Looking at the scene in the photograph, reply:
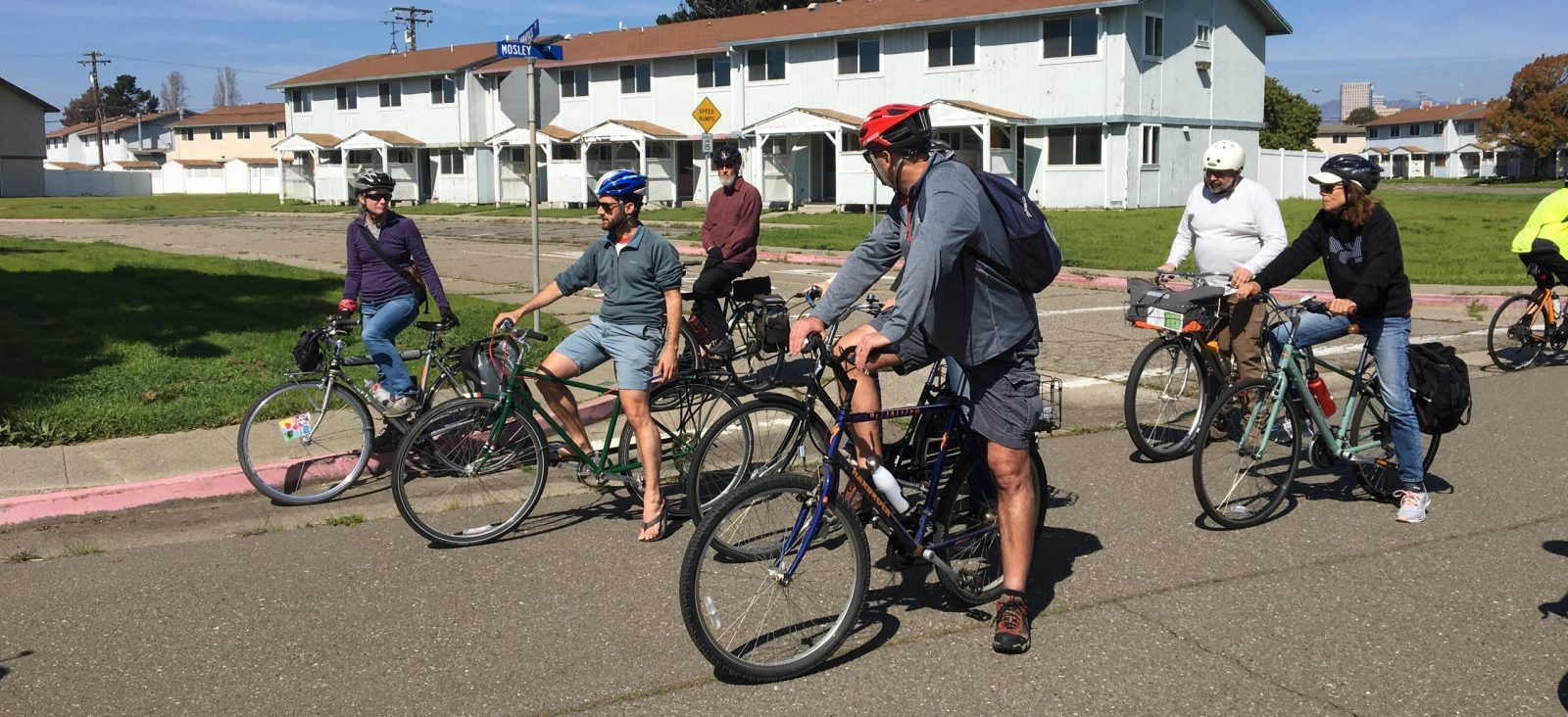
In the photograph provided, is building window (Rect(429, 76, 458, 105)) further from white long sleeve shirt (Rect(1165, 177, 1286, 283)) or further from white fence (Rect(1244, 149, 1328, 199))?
white long sleeve shirt (Rect(1165, 177, 1286, 283))

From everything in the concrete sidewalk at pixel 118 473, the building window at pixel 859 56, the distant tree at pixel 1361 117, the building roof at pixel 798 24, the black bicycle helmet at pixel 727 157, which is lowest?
the concrete sidewalk at pixel 118 473

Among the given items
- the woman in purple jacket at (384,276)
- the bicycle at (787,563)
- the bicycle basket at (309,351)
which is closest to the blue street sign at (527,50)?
the woman in purple jacket at (384,276)

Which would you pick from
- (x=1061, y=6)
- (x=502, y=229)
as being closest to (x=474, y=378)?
(x=502, y=229)

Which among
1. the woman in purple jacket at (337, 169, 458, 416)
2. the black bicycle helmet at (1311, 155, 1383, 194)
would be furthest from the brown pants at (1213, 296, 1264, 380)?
the woman in purple jacket at (337, 169, 458, 416)

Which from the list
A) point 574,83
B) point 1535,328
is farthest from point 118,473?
point 574,83

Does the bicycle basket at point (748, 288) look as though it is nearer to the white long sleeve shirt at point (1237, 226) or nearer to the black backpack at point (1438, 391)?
the white long sleeve shirt at point (1237, 226)

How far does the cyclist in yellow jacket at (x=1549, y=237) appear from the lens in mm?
11367

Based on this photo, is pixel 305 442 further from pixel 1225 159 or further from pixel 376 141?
pixel 376 141

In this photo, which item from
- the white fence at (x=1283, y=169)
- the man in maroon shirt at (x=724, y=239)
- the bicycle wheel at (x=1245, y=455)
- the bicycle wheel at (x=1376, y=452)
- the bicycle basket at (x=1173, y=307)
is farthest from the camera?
the white fence at (x=1283, y=169)

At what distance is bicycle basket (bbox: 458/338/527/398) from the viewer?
636 centimetres

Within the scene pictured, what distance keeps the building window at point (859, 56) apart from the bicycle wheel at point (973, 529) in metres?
38.8

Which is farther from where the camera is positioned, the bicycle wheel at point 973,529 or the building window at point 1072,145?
the building window at point 1072,145

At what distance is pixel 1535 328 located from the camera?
11953 millimetres

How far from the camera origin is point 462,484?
6.29 meters
